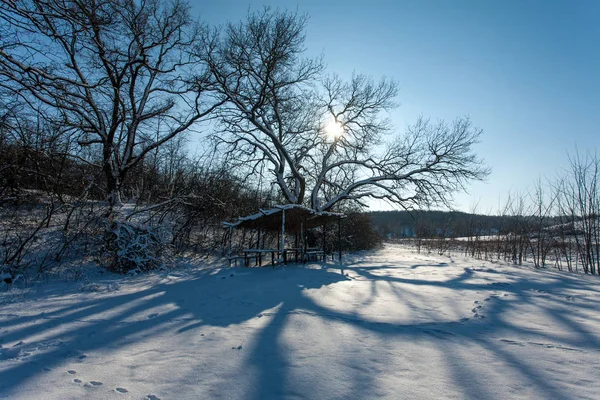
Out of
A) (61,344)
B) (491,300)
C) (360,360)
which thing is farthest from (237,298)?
(491,300)

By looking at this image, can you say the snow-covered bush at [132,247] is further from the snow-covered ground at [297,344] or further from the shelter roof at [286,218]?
the shelter roof at [286,218]

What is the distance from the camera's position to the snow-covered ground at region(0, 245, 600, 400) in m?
2.56

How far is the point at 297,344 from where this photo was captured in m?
3.58

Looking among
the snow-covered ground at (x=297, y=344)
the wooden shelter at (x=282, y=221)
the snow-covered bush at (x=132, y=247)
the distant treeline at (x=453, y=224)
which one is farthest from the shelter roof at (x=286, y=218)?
the distant treeline at (x=453, y=224)

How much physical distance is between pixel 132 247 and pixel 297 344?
24.3 feet

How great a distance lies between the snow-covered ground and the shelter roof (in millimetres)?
4194

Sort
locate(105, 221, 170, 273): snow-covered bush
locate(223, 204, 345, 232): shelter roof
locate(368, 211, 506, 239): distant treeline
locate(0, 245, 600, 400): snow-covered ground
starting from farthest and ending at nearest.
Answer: locate(368, 211, 506, 239): distant treeline
locate(223, 204, 345, 232): shelter roof
locate(105, 221, 170, 273): snow-covered bush
locate(0, 245, 600, 400): snow-covered ground

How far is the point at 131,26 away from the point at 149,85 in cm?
304

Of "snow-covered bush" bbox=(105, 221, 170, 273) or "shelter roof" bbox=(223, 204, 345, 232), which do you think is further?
"shelter roof" bbox=(223, 204, 345, 232)

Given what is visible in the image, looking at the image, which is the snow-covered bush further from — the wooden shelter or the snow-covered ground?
the wooden shelter

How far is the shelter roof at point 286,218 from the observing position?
35.3 ft

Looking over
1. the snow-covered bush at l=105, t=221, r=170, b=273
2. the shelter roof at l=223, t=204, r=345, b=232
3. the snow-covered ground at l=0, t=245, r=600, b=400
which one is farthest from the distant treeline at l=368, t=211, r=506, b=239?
the snow-covered bush at l=105, t=221, r=170, b=273

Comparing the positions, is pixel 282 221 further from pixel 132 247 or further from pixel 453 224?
pixel 453 224

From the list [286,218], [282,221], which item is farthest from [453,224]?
[282,221]
